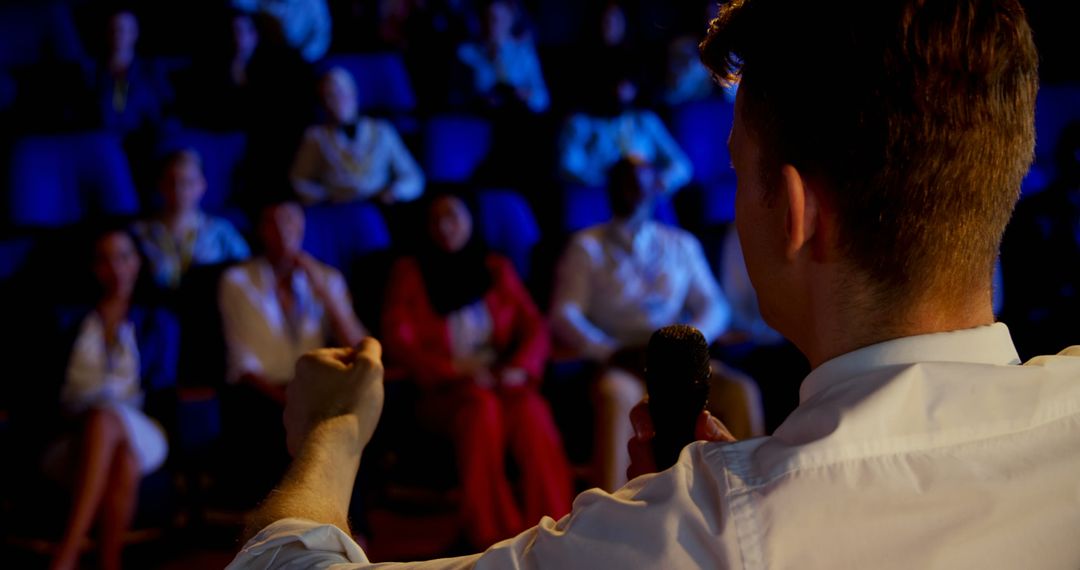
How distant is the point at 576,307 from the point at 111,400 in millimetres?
1491

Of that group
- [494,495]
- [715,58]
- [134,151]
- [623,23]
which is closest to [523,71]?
[623,23]

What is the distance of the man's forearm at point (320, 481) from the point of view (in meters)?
0.79

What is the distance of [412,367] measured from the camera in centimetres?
321

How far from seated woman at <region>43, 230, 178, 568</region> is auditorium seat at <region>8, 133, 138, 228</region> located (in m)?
0.36

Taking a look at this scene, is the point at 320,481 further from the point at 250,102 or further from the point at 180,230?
the point at 250,102

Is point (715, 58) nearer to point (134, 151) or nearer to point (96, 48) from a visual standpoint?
point (134, 151)

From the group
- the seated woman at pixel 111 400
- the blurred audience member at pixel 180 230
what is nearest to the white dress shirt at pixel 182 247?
the blurred audience member at pixel 180 230

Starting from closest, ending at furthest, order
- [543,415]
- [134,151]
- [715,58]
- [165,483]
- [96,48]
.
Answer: [715,58] < [165,483] < [543,415] < [134,151] < [96,48]

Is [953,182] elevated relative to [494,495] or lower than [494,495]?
elevated

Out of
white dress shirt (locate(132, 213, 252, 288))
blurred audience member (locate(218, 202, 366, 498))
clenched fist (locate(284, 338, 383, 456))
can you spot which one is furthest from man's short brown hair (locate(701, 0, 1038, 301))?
white dress shirt (locate(132, 213, 252, 288))

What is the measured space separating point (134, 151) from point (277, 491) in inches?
123

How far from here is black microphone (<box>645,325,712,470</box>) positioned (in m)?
0.85

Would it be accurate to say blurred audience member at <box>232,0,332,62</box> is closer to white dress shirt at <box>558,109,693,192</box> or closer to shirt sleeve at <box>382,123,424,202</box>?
shirt sleeve at <box>382,123,424,202</box>

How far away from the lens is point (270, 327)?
324 centimetres
